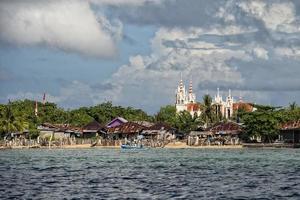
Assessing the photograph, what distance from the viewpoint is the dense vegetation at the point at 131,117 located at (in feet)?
382

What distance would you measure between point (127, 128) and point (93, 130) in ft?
25.1

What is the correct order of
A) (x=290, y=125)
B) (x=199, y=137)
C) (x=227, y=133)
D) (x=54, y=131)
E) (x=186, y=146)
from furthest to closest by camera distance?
1. (x=54, y=131)
2. (x=199, y=137)
3. (x=227, y=133)
4. (x=186, y=146)
5. (x=290, y=125)

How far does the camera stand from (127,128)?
128 m

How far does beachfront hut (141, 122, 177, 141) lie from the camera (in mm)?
124562

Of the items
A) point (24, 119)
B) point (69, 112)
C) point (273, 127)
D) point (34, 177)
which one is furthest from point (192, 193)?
point (69, 112)

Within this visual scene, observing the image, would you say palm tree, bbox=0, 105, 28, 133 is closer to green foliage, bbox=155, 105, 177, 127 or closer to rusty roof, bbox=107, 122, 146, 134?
rusty roof, bbox=107, 122, 146, 134

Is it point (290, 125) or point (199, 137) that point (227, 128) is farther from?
point (290, 125)

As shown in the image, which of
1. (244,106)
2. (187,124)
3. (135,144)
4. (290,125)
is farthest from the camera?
(244,106)

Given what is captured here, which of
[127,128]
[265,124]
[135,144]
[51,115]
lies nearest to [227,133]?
[265,124]

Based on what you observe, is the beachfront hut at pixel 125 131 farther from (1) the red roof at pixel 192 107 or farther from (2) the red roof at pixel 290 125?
(1) the red roof at pixel 192 107

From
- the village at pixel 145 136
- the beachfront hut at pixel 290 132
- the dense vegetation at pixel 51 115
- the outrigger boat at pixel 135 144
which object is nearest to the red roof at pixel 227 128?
the village at pixel 145 136

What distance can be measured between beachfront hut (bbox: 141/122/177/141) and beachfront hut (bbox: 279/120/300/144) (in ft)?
70.8

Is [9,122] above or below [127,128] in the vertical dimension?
above

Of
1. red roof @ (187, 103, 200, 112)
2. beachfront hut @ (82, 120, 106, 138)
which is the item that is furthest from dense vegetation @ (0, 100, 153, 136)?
red roof @ (187, 103, 200, 112)
